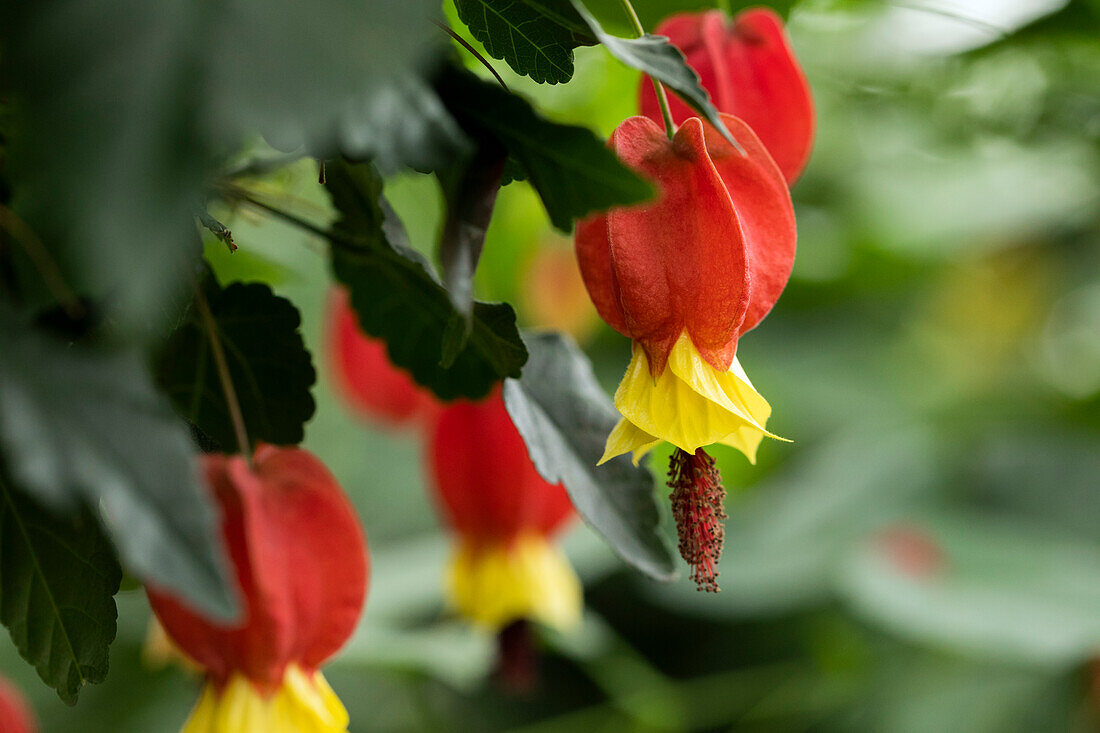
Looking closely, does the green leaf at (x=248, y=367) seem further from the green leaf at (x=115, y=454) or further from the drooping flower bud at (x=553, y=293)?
the drooping flower bud at (x=553, y=293)

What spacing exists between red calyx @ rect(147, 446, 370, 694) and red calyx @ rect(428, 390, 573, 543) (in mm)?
345

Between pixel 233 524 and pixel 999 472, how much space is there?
1.30 m

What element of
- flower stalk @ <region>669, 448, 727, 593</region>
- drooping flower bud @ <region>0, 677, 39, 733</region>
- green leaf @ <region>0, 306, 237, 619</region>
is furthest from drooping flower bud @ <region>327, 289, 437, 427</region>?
green leaf @ <region>0, 306, 237, 619</region>

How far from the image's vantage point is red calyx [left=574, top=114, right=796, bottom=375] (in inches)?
11.6

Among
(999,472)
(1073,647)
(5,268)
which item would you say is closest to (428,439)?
(5,268)

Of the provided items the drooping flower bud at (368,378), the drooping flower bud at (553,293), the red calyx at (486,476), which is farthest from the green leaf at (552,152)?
the drooping flower bud at (553,293)

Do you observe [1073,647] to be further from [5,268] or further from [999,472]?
[5,268]

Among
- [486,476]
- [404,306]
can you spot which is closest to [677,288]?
[404,306]

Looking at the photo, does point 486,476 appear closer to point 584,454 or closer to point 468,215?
point 584,454

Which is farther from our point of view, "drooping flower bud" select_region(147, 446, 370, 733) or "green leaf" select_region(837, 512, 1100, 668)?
"green leaf" select_region(837, 512, 1100, 668)

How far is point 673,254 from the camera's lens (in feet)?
0.97

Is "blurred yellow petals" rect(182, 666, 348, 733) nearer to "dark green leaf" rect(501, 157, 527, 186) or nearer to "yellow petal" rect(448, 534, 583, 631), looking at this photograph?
"dark green leaf" rect(501, 157, 527, 186)

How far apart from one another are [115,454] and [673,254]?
0.17 m

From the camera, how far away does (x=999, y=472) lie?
143 centimetres
